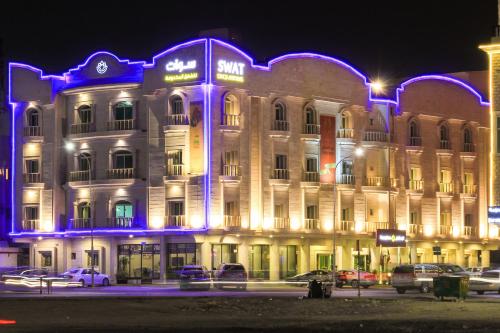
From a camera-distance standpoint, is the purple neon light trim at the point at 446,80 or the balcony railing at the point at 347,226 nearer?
the balcony railing at the point at 347,226

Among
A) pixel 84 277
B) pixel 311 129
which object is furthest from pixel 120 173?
pixel 311 129

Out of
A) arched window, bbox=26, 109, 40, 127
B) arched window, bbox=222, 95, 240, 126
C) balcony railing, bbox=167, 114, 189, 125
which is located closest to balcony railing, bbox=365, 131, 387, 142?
arched window, bbox=222, 95, 240, 126

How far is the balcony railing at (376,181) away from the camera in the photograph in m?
91.4

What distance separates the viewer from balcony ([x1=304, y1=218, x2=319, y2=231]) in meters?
86.2

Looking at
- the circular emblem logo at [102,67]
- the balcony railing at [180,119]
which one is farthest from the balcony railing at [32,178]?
the balcony railing at [180,119]

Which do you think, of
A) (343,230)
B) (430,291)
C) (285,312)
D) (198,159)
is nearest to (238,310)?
(285,312)

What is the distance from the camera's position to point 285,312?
40781 mm

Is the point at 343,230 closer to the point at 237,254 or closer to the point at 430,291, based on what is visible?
the point at 237,254

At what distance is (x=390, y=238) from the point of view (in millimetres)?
83625

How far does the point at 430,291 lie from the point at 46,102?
40358mm

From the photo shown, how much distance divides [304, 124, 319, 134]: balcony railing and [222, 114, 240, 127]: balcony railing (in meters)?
7.23

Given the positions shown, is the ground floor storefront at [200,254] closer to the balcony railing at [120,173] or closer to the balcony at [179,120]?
the balcony railing at [120,173]

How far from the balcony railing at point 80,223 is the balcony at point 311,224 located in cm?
1796

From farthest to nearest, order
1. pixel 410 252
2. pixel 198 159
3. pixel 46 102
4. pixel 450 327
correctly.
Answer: pixel 410 252
pixel 46 102
pixel 198 159
pixel 450 327
